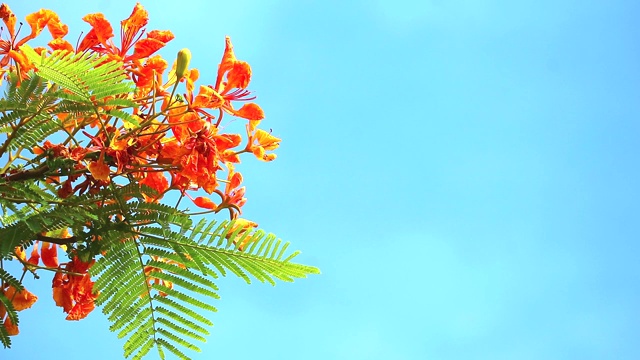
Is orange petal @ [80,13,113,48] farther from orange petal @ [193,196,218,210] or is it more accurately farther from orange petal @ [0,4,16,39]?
orange petal @ [193,196,218,210]

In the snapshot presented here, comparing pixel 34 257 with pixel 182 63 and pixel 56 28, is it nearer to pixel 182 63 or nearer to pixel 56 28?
pixel 56 28

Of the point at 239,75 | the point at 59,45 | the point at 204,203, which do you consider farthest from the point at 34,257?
the point at 239,75

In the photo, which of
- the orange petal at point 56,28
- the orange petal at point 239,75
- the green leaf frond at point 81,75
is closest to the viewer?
the green leaf frond at point 81,75

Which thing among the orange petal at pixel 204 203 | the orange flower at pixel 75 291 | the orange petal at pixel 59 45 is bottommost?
the orange flower at pixel 75 291

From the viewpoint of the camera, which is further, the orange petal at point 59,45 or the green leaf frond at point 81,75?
the orange petal at point 59,45

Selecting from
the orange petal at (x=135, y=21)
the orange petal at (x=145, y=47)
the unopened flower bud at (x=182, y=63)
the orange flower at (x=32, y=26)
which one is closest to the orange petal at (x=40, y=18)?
the orange flower at (x=32, y=26)

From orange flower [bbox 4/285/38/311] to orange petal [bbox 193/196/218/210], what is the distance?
2.08 ft

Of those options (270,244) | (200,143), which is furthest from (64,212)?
(270,244)

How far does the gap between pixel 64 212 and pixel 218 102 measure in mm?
558

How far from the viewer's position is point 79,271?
2.63 meters

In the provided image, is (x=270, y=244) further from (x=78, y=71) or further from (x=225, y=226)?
(x=78, y=71)

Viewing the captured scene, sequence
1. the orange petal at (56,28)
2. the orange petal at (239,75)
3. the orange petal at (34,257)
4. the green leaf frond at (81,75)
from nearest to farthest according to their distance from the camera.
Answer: the green leaf frond at (81,75)
the orange petal at (239,75)
the orange petal at (56,28)
the orange petal at (34,257)

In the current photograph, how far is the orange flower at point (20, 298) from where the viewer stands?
8.77 ft

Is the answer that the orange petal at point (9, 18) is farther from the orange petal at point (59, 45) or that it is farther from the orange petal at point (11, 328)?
the orange petal at point (11, 328)
